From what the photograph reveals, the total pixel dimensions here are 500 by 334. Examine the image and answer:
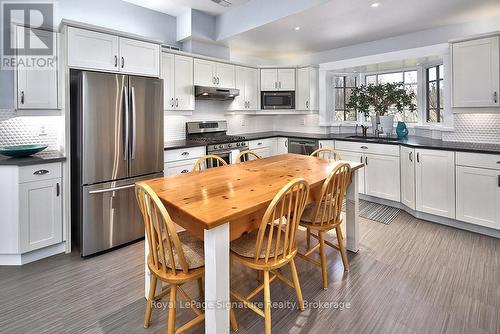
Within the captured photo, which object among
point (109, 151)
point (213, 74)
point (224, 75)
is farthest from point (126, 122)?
point (224, 75)

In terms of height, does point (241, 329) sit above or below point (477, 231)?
below

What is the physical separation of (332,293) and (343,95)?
4359 millimetres

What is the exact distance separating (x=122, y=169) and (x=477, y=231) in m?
4.02

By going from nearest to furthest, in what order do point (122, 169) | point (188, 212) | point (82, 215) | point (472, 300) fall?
point (188, 212)
point (472, 300)
point (82, 215)
point (122, 169)

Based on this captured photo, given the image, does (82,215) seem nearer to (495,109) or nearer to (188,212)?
(188,212)

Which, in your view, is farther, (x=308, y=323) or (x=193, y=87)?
(x=193, y=87)

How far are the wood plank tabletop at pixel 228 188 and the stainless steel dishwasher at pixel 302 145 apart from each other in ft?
7.15

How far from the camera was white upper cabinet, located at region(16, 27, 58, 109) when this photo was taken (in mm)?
2822

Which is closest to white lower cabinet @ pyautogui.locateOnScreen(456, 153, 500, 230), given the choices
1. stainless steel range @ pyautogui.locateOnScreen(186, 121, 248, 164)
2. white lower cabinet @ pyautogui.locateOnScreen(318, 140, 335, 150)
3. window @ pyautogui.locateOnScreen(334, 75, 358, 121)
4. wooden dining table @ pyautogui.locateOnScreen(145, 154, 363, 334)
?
wooden dining table @ pyautogui.locateOnScreen(145, 154, 363, 334)

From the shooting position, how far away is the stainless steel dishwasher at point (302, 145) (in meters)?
5.11

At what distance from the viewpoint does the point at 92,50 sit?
2.94 metres

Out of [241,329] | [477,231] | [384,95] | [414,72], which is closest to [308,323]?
[241,329]

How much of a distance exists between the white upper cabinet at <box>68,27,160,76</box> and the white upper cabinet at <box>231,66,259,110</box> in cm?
198

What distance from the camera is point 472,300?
2117 millimetres
